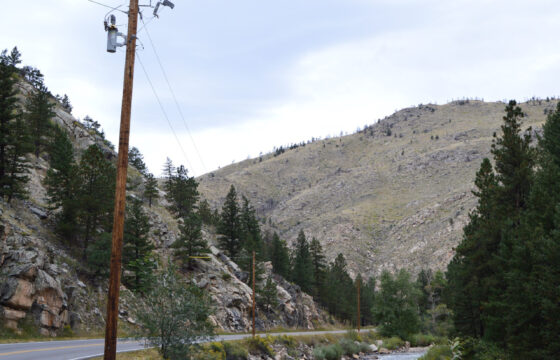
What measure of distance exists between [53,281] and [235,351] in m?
14.2

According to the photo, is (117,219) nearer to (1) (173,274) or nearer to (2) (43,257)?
(1) (173,274)

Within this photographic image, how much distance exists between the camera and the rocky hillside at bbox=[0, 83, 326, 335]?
26.4 metres

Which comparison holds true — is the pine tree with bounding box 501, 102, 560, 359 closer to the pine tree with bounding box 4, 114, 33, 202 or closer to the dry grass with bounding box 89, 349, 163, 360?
the dry grass with bounding box 89, 349, 163, 360

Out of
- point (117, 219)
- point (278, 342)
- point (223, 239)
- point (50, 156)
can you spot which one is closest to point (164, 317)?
point (117, 219)

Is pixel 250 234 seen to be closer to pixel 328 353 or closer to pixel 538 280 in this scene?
pixel 328 353

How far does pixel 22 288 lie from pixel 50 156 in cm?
3142

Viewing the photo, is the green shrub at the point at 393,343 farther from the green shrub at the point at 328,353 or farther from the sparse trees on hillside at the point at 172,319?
the sparse trees on hillside at the point at 172,319

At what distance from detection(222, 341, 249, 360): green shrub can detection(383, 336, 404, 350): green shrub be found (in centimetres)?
3915

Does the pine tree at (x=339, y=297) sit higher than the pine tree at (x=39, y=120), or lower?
lower

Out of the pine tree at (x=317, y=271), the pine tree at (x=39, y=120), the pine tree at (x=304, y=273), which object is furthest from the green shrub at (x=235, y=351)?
the pine tree at (x=317, y=271)

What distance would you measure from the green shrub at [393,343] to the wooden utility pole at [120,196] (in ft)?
204

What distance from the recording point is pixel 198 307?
19.0 meters

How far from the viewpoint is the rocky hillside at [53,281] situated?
26.4m

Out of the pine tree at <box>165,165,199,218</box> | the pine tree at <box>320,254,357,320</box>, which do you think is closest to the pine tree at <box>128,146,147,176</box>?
the pine tree at <box>165,165,199,218</box>
